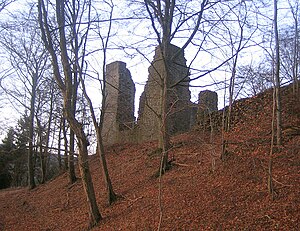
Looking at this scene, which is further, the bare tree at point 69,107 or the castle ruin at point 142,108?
the castle ruin at point 142,108

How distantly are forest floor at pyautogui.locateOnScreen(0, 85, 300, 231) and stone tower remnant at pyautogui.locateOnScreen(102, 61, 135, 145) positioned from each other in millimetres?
5798

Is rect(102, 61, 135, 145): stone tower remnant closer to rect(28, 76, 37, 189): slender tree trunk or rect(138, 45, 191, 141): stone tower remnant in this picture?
rect(138, 45, 191, 141): stone tower remnant

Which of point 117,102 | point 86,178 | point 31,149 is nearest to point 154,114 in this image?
point 117,102

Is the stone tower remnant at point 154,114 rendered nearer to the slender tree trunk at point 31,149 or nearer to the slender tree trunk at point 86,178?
the slender tree trunk at point 31,149

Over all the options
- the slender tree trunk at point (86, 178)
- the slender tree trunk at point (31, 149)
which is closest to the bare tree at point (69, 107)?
the slender tree trunk at point (86, 178)

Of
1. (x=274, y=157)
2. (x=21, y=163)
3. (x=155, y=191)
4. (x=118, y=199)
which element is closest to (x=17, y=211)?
(x=118, y=199)

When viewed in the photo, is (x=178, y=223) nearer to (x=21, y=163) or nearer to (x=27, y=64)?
(x=27, y=64)

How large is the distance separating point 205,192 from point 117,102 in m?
14.2

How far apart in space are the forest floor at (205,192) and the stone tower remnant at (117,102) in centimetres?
580

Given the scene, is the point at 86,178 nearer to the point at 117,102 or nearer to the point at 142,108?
the point at 142,108

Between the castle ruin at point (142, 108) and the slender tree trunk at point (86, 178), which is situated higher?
the castle ruin at point (142, 108)

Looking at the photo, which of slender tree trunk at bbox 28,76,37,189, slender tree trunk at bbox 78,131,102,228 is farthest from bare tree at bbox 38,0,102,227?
slender tree trunk at bbox 28,76,37,189

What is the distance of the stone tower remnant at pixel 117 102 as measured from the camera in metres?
20.9

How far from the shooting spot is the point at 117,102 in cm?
2144
